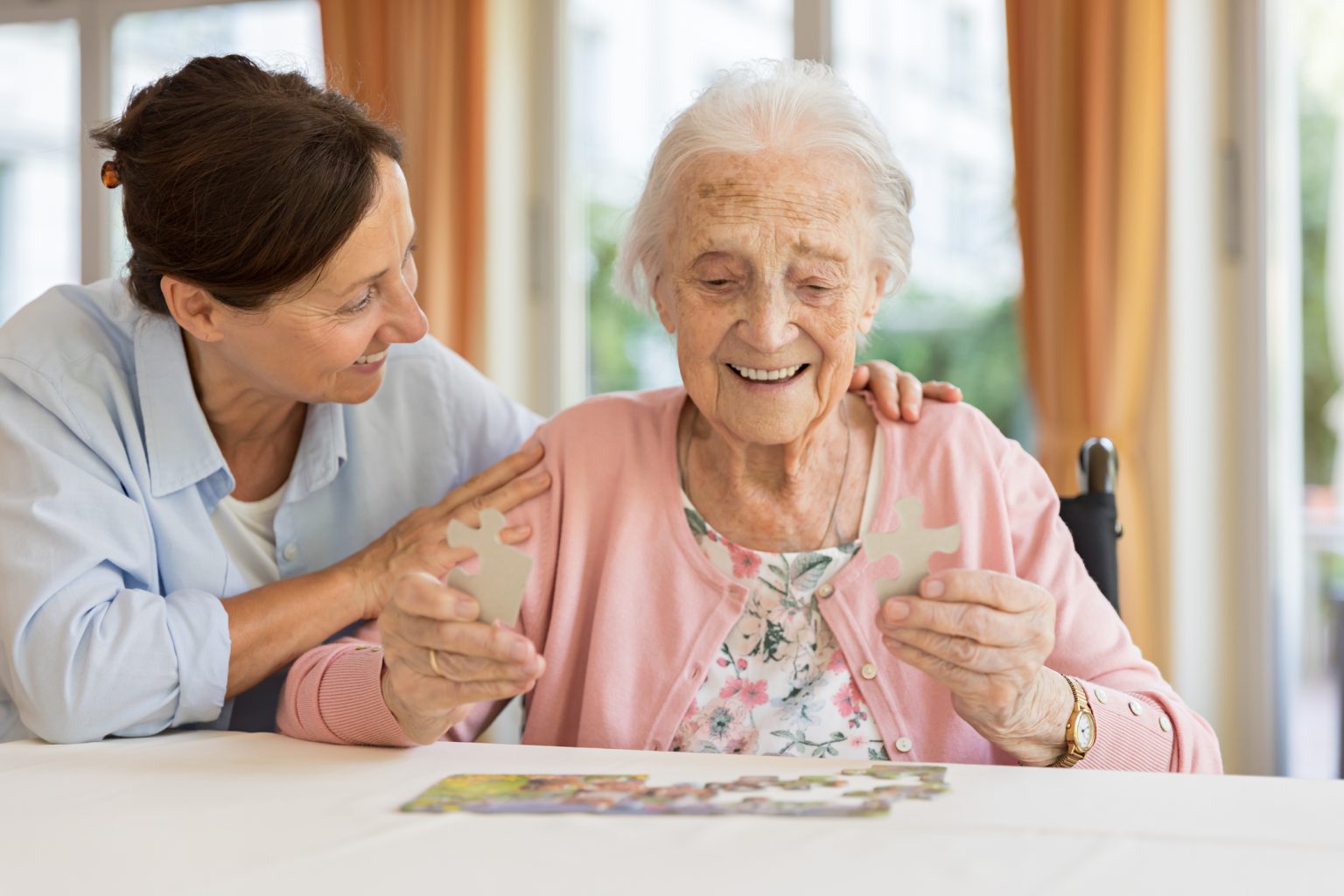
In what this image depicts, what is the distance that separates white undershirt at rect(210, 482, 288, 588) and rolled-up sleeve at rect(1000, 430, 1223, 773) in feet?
3.69

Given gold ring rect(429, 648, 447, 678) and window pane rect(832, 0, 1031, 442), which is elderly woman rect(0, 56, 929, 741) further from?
window pane rect(832, 0, 1031, 442)

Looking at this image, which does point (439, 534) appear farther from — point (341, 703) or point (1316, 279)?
point (1316, 279)

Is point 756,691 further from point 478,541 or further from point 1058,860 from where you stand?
point 1058,860

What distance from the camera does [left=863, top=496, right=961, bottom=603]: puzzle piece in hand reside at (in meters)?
1.20

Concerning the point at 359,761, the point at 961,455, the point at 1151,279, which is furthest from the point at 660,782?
the point at 1151,279

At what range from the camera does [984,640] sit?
1.21m

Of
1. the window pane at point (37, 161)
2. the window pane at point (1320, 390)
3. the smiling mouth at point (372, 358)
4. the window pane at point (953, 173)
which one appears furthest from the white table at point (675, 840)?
the window pane at point (37, 161)

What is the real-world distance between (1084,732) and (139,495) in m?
1.29

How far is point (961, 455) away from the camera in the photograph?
168cm

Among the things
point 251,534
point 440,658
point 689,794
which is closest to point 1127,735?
point 689,794

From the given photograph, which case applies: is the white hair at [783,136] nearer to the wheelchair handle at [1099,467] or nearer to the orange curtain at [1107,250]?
the wheelchair handle at [1099,467]

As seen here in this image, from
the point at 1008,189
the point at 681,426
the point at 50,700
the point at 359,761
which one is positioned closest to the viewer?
the point at 359,761

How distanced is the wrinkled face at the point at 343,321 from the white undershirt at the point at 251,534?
19cm

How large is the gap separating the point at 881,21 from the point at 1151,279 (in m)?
1.36
